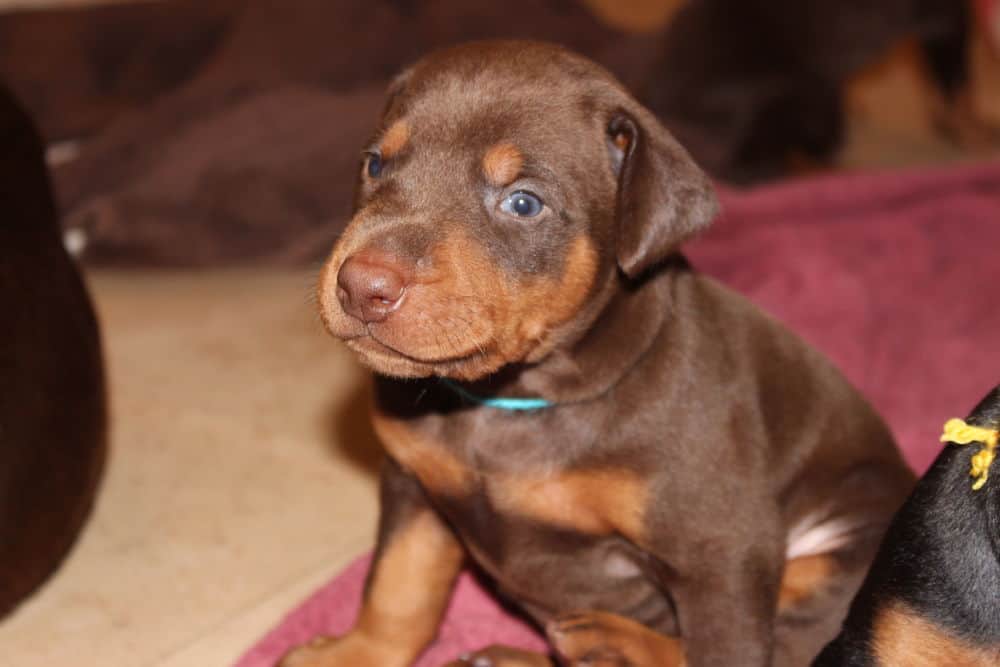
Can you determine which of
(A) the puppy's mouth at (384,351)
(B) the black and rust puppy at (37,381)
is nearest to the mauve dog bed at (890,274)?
(A) the puppy's mouth at (384,351)

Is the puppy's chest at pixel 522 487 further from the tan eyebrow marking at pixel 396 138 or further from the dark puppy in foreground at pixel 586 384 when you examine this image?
the tan eyebrow marking at pixel 396 138

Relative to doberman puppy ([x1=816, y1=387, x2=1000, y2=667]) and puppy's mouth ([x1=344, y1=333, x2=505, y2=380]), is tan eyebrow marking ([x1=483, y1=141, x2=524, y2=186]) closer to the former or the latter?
puppy's mouth ([x1=344, y1=333, x2=505, y2=380])

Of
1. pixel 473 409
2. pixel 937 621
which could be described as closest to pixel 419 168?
pixel 473 409

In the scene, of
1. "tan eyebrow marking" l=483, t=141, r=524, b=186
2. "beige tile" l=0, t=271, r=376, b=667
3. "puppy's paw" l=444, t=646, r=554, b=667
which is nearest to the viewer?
"tan eyebrow marking" l=483, t=141, r=524, b=186

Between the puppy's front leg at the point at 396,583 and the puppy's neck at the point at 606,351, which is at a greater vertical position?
the puppy's neck at the point at 606,351

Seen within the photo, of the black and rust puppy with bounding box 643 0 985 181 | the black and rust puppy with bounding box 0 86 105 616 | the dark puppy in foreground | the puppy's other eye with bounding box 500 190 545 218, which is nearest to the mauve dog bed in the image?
the black and rust puppy with bounding box 643 0 985 181

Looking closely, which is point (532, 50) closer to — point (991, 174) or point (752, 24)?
point (991, 174)
